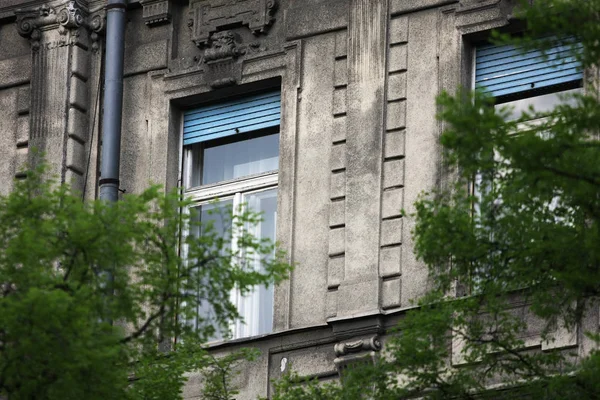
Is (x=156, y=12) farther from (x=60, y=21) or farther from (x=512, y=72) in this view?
(x=512, y=72)

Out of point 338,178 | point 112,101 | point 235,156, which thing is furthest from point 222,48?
point 338,178

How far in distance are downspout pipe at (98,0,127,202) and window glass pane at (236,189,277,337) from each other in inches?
70.0

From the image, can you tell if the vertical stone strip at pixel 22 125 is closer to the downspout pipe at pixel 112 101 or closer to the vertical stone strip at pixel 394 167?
the downspout pipe at pixel 112 101

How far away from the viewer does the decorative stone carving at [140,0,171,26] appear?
89.0ft

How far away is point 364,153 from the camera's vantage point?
25047 millimetres

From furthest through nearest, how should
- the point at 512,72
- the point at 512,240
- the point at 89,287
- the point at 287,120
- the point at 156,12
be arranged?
the point at 156,12, the point at 287,120, the point at 512,72, the point at 89,287, the point at 512,240

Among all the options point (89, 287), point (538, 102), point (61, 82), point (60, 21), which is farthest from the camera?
point (60, 21)

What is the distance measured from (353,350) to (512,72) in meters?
3.69

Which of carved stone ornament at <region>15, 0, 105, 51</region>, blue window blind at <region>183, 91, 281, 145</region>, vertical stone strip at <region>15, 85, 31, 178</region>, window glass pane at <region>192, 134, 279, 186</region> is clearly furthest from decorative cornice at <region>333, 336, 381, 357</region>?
carved stone ornament at <region>15, 0, 105, 51</region>

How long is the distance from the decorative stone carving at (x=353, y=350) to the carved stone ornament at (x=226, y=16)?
176 inches

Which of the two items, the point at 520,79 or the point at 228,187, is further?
the point at 228,187

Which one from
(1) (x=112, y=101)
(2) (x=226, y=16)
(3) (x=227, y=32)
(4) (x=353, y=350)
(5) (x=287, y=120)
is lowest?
(4) (x=353, y=350)

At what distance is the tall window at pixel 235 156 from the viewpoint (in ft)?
85.9

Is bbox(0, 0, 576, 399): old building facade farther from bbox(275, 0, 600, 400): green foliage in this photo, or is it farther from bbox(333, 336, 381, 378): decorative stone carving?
bbox(275, 0, 600, 400): green foliage
